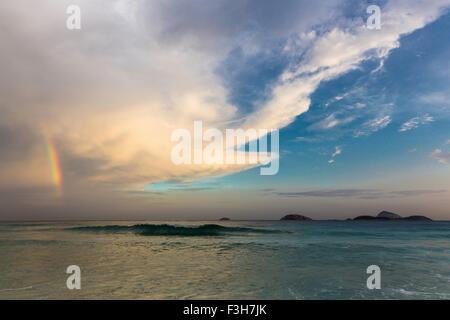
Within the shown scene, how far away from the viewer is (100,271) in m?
12.6

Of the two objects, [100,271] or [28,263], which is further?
[28,263]

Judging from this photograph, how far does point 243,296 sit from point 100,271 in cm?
696

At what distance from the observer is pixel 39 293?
9.00m
